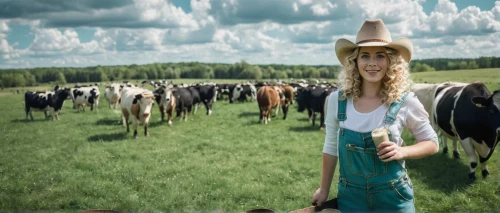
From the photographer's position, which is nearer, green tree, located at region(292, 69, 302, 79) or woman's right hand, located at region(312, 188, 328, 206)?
woman's right hand, located at region(312, 188, 328, 206)

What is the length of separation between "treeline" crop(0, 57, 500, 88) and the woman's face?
0.37m

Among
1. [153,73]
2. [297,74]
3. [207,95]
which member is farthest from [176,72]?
[207,95]

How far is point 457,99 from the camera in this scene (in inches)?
281

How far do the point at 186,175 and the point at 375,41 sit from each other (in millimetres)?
5296

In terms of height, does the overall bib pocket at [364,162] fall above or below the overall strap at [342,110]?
below

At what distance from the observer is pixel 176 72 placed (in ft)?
201

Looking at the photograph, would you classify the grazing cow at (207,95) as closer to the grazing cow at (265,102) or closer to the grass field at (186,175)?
the grazing cow at (265,102)

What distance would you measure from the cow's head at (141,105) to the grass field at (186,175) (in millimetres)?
975

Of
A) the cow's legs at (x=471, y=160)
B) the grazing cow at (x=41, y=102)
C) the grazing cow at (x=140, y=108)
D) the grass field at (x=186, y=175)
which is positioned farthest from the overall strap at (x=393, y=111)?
the grazing cow at (x=41, y=102)

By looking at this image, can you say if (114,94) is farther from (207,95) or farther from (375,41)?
(375,41)

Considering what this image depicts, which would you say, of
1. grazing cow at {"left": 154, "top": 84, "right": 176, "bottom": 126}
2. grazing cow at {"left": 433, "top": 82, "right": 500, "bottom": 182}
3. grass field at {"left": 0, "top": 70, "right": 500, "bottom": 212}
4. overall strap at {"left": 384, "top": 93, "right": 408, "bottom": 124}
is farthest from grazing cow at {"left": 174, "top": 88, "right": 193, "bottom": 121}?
overall strap at {"left": 384, "top": 93, "right": 408, "bottom": 124}

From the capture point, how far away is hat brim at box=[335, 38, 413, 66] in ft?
Result: 7.76

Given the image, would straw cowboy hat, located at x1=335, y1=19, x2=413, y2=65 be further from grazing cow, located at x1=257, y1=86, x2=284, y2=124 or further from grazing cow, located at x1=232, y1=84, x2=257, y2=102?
grazing cow, located at x1=232, y1=84, x2=257, y2=102

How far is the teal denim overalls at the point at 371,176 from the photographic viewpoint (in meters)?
2.25
